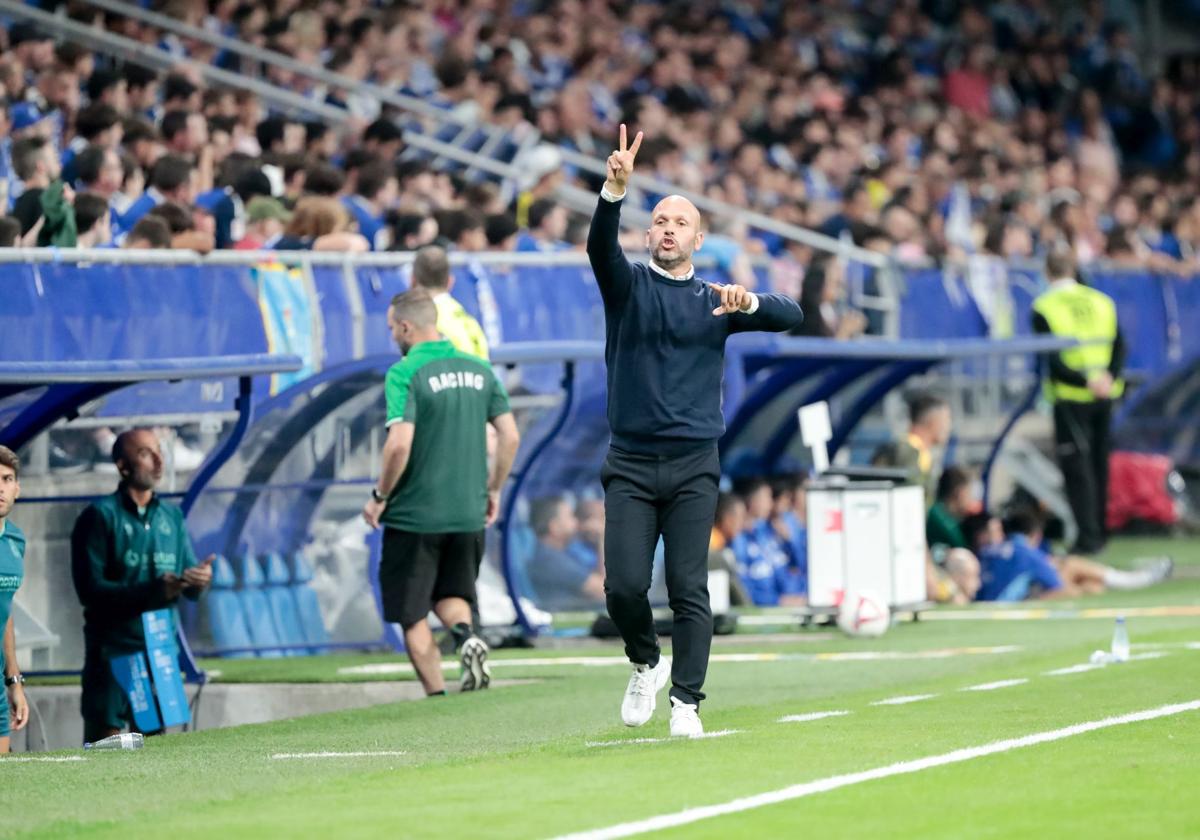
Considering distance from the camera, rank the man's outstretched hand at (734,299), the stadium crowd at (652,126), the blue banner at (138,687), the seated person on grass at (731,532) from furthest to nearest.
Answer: the seated person on grass at (731,532)
the stadium crowd at (652,126)
the blue banner at (138,687)
the man's outstretched hand at (734,299)

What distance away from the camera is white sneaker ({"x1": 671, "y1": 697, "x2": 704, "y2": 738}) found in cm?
982

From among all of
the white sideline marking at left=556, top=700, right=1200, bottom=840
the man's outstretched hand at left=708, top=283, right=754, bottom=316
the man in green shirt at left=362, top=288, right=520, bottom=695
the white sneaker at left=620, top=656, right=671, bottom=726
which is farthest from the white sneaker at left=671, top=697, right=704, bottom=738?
the man in green shirt at left=362, top=288, right=520, bottom=695

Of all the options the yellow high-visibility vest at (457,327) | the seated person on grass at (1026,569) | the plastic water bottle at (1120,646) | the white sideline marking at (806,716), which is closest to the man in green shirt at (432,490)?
the yellow high-visibility vest at (457,327)

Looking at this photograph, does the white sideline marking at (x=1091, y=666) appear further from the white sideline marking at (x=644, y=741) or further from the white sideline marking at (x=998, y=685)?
the white sideline marking at (x=644, y=741)

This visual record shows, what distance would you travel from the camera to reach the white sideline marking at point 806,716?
10.6 meters

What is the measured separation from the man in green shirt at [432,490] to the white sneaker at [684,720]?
309cm

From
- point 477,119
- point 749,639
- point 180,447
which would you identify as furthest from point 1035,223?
point 180,447

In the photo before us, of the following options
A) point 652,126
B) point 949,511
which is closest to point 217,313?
point 949,511

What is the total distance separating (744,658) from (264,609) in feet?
9.53

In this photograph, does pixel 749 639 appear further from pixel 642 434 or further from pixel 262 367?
pixel 642 434

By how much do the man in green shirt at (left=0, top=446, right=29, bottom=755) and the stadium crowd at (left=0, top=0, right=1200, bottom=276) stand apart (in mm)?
3275

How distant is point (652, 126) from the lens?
1001 inches

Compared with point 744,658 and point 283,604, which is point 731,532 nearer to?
point 744,658

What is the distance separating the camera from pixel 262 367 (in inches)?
514
